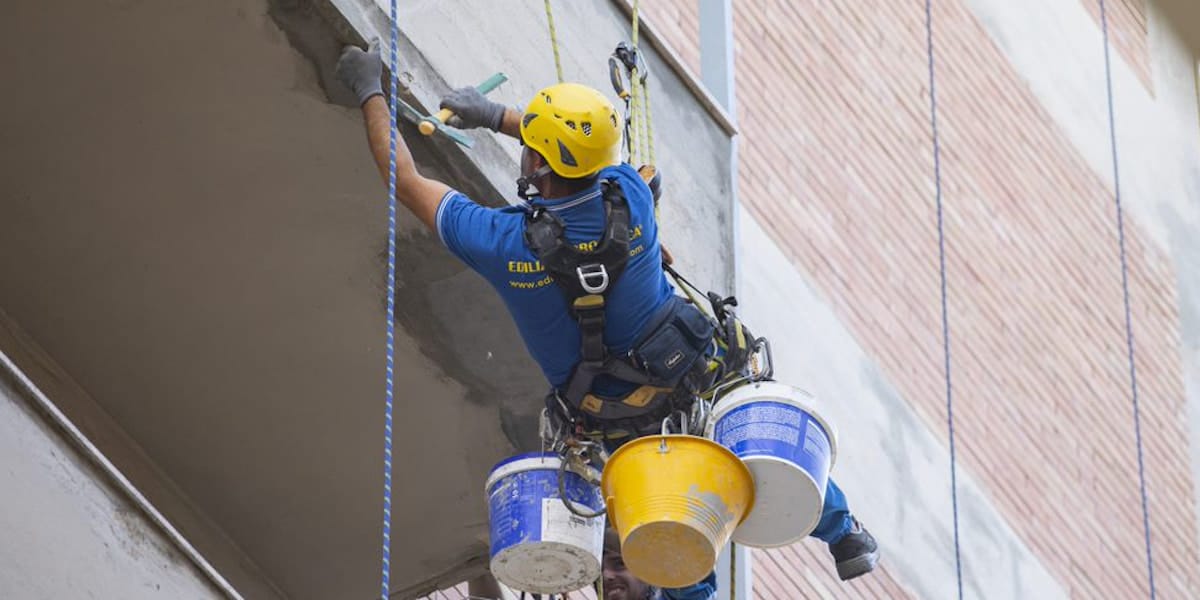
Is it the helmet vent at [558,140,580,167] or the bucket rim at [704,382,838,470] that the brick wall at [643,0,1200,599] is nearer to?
the bucket rim at [704,382,838,470]

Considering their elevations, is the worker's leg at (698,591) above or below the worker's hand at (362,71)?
below

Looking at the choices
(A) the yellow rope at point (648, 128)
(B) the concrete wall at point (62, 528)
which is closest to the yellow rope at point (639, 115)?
(A) the yellow rope at point (648, 128)

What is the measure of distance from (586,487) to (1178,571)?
9.48 m

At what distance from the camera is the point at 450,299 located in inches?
Answer: 370

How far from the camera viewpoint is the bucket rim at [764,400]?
8.38 meters

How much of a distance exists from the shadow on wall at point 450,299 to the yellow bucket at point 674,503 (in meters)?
1.34

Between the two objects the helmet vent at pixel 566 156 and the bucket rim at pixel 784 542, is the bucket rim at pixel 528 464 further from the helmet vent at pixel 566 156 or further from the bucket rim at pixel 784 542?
the helmet vent at pixel 566 156

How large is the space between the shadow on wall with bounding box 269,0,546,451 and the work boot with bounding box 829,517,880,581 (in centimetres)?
124

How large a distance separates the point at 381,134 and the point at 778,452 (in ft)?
5.30

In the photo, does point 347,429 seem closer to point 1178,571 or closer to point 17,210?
point 17,210

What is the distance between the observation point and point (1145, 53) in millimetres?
19578

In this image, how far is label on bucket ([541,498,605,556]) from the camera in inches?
328

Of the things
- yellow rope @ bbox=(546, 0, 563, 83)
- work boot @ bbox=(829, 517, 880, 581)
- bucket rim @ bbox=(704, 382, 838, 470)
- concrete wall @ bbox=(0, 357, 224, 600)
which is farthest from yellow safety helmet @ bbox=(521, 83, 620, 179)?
concrete wall @ bbox=(0, 357, 224, 600)

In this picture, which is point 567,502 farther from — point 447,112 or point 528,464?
point 447,112
